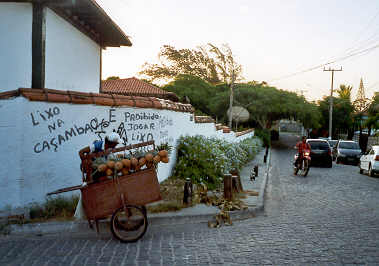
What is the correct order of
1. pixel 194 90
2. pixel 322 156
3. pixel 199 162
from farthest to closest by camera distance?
pixel 194 90
pixel 322 156
pixel 199 162

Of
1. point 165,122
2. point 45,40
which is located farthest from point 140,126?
point 45,40

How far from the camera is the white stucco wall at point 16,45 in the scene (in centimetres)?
807

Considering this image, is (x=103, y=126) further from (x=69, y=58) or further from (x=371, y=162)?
(x=371, y=162)

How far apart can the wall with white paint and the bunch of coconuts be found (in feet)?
5.29

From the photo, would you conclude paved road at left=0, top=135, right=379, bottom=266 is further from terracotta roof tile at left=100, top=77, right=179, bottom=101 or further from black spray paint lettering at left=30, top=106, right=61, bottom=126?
terracotta roof tile at left=100, top=77, right=179, bottom=101

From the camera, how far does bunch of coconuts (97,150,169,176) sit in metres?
5.54

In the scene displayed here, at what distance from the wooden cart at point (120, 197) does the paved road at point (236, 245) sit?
0.27m

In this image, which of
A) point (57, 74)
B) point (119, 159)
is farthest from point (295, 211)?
point (57, 74)

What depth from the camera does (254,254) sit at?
528 centimetres

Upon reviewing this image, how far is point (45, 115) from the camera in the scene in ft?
22.0

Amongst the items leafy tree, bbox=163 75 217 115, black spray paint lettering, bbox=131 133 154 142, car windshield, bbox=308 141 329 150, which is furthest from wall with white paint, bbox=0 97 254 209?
leafy tree, bbox=163 75 217 115

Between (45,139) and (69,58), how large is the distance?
413cm

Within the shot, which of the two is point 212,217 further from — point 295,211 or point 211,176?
point 211,176

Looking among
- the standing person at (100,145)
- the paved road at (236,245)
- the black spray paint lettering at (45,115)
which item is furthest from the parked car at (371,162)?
the black spray paint lettering at (45,115)
